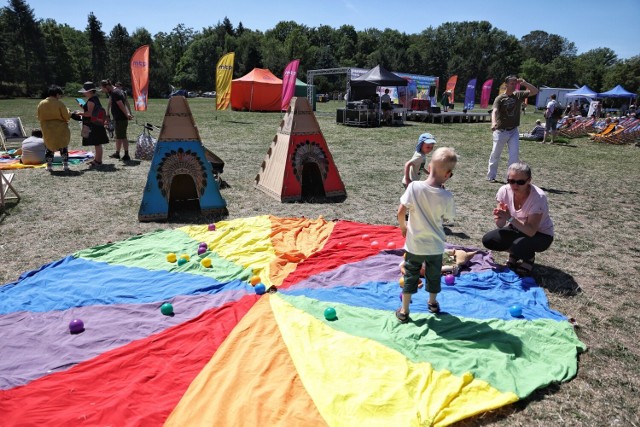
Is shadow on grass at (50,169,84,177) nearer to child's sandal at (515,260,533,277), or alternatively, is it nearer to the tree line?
child's sandal at (515,260,533,277)

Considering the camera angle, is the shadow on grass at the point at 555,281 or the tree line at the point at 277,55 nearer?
the shadow on grass at the point at 555,281

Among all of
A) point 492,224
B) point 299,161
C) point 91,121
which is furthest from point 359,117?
point 492,224

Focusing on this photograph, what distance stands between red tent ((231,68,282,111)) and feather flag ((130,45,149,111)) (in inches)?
634

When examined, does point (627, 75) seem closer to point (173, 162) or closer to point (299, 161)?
point (299, 161)

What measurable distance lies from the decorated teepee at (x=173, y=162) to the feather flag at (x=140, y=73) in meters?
12.6

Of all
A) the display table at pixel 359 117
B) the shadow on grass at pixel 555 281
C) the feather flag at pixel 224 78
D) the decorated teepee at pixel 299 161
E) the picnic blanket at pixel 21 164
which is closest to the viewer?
the shadow on grass at pixel 555 281

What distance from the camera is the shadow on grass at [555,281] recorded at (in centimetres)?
481

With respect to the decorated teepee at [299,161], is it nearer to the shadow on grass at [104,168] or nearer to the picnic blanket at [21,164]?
the shadow on grass at [104,168]

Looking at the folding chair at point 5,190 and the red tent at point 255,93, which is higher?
the red tent at point 255,93

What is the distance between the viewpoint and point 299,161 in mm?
8328

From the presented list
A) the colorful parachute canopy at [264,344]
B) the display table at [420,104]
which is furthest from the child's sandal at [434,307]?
the display table at [420,104]

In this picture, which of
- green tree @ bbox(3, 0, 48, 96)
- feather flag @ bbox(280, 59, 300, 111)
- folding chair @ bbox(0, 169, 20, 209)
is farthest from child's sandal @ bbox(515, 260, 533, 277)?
green tree @ bbox(3, 0, 48, 96)

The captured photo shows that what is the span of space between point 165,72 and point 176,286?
6894cm

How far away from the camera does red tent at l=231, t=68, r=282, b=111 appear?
112 ft
